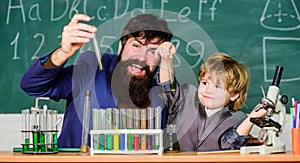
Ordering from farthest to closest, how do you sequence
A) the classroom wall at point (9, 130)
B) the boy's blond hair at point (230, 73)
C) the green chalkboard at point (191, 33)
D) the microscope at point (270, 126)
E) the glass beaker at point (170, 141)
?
the classroom wall at point (9, 130), the green chalkboard at point (191, 33), the boy's blond hair at point (230, 73), the glass beaker at point (170, 141), the microscope at point (270, 126)

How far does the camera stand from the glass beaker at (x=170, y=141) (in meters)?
1.90

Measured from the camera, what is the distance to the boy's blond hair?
2066 mm

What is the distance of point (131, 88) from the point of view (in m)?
2.09

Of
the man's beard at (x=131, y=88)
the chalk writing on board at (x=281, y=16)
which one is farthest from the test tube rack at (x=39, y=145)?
the chalk writing on board at (x=281, y=16)

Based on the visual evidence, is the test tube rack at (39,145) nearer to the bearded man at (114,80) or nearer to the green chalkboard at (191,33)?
the bearded man at (114,80)

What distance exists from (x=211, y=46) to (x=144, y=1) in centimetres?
31

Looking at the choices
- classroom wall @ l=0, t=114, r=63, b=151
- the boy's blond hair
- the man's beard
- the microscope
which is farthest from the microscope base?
classroom wall @ l=0, t=114, r=63, b=151

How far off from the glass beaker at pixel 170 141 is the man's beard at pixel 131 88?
181mm

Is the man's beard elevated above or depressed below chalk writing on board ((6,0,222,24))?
below

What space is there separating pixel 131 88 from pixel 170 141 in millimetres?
279

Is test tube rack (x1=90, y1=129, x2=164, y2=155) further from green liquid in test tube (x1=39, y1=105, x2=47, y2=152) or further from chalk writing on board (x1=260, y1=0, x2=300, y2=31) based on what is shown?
chalk writing on board (x1=260, y1=0, x2=300, y2=31)

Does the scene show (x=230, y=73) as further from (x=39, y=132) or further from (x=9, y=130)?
(x=9, y=130)

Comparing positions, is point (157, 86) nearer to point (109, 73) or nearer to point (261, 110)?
point (109, 73)

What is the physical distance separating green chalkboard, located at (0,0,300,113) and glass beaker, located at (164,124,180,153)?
27cm
